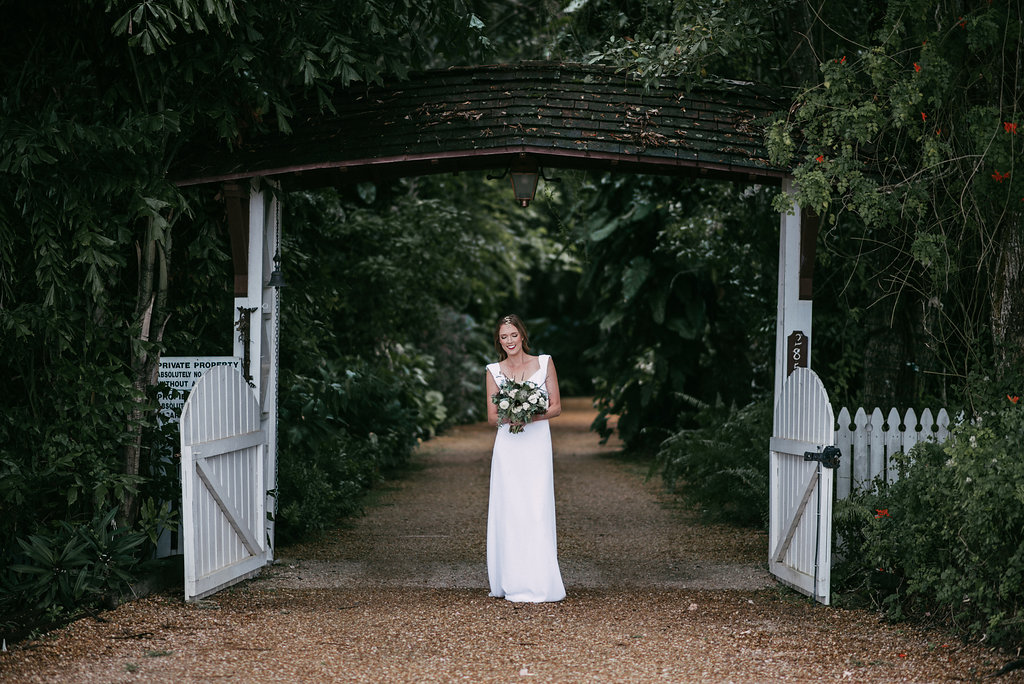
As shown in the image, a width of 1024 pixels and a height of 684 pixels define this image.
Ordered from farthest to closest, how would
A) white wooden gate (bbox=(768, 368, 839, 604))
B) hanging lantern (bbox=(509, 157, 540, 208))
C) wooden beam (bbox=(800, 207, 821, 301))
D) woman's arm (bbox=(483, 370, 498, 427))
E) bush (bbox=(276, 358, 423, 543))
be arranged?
1. bush (bbox=(276, 358, 423, 543))
2. hanging lantern (bbox=(509, 157, 540, 208))
3. wooden beam (bbox=(800, 207, 821, 301))
4. woman's arm (bbox=(483, 370, 498, 427))
5. white wooden gate (bbox=(768, 368, 839, 604))

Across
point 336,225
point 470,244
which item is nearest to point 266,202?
point 336,225

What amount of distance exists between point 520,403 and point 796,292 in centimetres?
229

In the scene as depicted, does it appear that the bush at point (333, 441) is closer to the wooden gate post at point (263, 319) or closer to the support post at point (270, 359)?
the support post at point (270, 359)

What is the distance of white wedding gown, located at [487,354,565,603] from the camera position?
6.75m

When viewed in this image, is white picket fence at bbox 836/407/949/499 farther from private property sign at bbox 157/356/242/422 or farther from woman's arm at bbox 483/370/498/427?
private property sign at bbox 157/356/242/422

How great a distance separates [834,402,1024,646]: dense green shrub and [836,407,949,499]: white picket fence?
0.30m

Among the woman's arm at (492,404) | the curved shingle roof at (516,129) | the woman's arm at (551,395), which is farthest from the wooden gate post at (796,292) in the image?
the woman's arm at (492,404)

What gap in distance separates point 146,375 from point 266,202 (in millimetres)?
1631

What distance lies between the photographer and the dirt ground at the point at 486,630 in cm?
517

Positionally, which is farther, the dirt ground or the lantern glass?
the lantern glass

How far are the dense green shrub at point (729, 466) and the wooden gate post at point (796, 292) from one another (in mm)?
2159

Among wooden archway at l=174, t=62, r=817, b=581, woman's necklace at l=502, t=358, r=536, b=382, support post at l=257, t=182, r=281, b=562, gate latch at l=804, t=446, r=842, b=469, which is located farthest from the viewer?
support post at l=257, t=182, r=281, b=562

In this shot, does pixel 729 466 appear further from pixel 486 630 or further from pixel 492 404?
pixel 486 630

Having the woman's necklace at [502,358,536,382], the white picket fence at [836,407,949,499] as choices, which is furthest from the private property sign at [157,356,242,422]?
the white picket fence at [836,407,949,499]
